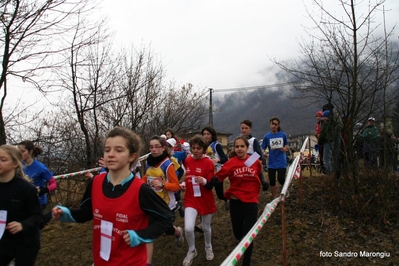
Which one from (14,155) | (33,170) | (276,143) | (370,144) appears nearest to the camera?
(14,155)

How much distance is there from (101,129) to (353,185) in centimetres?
798

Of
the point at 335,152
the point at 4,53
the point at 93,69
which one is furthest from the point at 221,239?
the point at 93,69

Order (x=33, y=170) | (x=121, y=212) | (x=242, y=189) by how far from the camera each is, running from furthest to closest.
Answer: (x=33, y=170), (x=242, y=189), (x=121, y=212)

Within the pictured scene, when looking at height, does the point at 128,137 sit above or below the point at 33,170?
above

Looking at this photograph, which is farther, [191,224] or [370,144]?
[370,144]

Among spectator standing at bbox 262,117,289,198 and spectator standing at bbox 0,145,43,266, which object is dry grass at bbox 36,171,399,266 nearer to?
spectator standing at bbox 262,117,289,198

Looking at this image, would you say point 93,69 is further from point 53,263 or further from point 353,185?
point 353,185

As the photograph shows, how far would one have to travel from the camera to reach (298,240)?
482 cm

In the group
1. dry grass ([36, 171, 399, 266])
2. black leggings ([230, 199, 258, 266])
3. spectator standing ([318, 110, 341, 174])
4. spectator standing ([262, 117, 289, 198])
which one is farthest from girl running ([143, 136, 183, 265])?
spectator standing ([318, 110, 341, 174])

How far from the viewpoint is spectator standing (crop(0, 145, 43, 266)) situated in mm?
2852

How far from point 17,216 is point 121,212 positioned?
5.03 feet

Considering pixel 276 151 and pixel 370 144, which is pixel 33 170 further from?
pixel 370 144

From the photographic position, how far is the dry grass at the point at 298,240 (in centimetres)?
441

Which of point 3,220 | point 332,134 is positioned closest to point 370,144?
point 332,134
